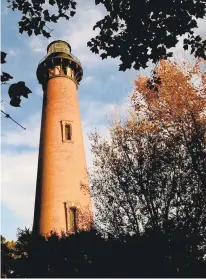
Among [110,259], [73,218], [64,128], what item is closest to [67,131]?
[64,128]

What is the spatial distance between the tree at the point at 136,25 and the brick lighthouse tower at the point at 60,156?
11.8 meters

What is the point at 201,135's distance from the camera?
13109 millimetres

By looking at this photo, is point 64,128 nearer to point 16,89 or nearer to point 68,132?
point 68,132

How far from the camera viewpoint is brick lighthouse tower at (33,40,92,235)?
58.0 feet

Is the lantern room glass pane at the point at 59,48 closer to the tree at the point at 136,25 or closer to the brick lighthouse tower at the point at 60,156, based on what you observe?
the brick lighthouse tower at the point at 60,156

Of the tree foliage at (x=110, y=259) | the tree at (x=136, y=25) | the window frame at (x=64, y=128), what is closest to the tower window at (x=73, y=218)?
the window frame at (x=64, y=128)

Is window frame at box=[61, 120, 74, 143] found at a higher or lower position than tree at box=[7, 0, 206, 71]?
higher

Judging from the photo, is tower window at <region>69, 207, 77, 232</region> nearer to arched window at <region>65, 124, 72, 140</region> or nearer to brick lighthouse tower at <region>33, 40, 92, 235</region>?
brick lighthouse tower at <region>33, 40, 92, 235</region>

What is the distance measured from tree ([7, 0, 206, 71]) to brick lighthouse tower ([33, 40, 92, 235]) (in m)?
11.8

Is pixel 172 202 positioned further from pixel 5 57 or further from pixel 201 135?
pixel 5 57

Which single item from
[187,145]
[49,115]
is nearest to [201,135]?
[187,145]

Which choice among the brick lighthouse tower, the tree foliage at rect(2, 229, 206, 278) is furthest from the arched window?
the tree foliage at rect(2, 229, 206, 278)

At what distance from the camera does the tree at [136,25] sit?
639cm

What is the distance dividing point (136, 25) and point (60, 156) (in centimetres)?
1378
